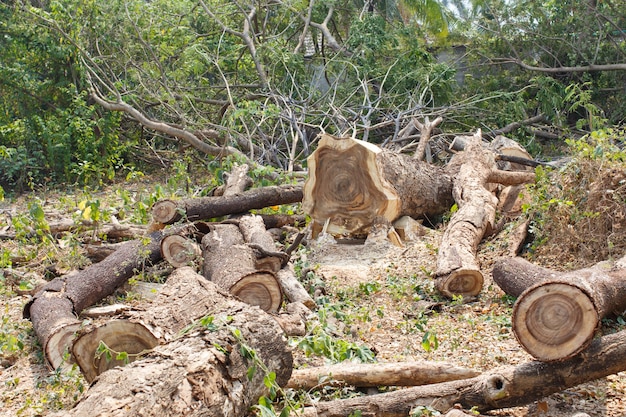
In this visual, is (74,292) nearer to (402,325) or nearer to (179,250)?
(179,250)

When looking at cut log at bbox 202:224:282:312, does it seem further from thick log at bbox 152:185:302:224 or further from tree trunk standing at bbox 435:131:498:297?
tree trunk standing at bbox 435:131:498:297

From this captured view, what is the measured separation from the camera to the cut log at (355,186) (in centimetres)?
692

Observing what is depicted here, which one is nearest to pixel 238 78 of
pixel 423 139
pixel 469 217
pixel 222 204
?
→ pixel 423 139

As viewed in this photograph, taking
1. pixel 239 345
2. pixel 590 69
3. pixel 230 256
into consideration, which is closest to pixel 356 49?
pixel 590 69

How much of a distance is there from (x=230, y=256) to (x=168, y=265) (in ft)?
2.85

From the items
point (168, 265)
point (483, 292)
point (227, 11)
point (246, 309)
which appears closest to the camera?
point (246, 309)

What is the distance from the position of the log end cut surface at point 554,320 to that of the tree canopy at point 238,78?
21.0ft

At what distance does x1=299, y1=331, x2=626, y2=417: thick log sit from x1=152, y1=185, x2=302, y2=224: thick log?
132 inches

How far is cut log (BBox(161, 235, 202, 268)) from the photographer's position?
5.97 metres

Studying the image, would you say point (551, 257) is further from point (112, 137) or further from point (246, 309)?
point (112, 137)

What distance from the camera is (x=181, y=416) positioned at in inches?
111

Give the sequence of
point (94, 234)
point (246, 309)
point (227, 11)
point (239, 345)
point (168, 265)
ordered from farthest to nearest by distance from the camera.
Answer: point (227, 11) → point (94, 234) → point (168, 265) → point (246, 309) → point (239, 345)

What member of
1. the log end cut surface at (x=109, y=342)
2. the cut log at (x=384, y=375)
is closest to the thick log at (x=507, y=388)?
the cut log at (x=384, y=375)

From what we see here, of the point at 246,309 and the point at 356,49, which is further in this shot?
the point at 356,49
